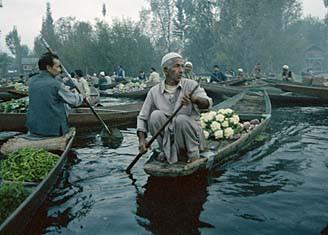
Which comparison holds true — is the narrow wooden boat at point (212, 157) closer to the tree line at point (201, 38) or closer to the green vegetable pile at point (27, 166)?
the green vegetable pile at point (27, 166)

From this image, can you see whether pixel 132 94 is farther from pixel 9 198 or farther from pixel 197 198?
pixel 9 198

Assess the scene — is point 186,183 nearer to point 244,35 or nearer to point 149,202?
point 149,202

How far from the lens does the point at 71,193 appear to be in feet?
17.8

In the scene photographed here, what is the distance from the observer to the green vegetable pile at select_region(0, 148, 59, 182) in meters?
4.67

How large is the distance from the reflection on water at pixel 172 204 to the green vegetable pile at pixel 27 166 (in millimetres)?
1378

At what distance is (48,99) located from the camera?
5.95 m

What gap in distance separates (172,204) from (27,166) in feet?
6.54

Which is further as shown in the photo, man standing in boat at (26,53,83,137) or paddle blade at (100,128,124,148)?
paddle blade at (100,128,124,148)

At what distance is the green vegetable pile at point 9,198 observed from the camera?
370 centimetres

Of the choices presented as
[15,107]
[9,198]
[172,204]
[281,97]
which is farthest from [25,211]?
[281,97]

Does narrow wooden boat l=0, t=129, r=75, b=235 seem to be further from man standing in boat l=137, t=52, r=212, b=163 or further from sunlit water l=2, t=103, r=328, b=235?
man standing in boat l=137, t=52, r=212, b=163

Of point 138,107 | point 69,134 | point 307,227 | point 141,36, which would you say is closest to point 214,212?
point 307,227

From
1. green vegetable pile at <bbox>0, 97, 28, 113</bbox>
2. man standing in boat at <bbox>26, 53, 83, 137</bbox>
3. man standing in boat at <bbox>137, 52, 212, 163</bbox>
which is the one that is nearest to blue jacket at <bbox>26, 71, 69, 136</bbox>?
man standing in boat at <bbox>26, 53, 83, 137</bbox>

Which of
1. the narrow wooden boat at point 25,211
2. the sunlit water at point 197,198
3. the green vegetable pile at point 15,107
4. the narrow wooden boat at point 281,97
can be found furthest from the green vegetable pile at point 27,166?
the narrow wooden boat at point 281,97
